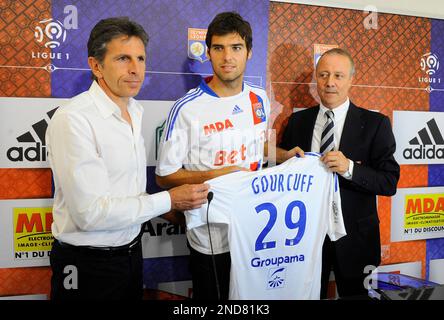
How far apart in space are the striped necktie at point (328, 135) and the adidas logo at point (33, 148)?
1.21 meters

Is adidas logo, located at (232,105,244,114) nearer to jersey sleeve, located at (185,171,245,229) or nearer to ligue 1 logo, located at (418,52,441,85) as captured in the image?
jersey sleeve, located at (185,171,245,229)

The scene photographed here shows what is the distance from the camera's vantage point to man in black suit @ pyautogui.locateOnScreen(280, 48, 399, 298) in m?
1.81

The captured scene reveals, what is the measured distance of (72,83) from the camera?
1789 mm

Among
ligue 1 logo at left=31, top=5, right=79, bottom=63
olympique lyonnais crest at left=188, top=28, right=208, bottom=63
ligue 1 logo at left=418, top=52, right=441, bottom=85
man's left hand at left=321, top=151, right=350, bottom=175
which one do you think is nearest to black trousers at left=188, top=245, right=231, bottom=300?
man's left hand at left=321, top=151, right=350, bottom=175

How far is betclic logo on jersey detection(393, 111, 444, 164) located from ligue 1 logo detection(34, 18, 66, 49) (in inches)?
71.3

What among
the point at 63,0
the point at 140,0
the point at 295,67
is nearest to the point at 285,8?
the point at 295,67

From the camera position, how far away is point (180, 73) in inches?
76.1

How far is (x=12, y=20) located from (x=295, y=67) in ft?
4.38

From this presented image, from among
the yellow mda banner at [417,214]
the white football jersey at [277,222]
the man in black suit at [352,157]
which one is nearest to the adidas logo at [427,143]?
the yellow mda banner at [417,214]

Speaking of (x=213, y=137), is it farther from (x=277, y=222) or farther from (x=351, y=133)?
(x=351, y=133)

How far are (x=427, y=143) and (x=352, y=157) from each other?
90 cm

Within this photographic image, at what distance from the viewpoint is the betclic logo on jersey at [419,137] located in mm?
2387

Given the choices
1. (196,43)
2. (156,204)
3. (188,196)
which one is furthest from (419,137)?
(156,204)

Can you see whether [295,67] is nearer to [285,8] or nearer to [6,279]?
[285,8]
